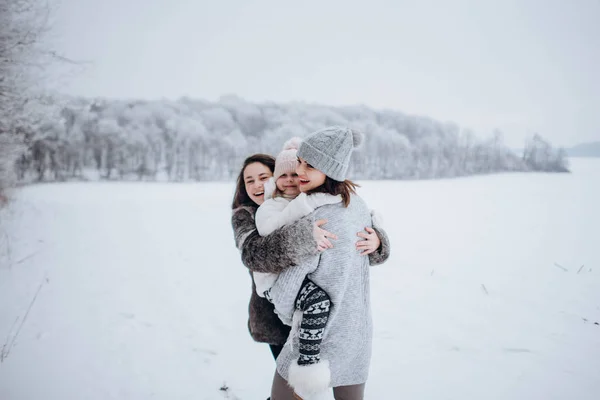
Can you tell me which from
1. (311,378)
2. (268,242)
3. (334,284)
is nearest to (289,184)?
(268,242)

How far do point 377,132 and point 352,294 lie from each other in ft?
73.3

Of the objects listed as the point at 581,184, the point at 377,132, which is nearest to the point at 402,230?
the point at 581,184

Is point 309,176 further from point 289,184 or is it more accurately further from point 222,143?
point 222,143

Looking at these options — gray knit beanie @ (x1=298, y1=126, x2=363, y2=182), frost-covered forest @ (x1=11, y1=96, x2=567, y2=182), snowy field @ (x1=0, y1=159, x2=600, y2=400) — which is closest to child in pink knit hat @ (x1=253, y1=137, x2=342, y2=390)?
gray knit beanie @ (x1=298, y1=126, x2=363, y2=182)

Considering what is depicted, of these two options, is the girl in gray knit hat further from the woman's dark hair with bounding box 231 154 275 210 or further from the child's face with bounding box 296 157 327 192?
the woman's dark hair with bounding box 231 154 275 210

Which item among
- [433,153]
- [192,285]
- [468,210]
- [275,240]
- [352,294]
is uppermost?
[433,153]

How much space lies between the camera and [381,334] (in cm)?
311

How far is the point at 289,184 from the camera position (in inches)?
52.4

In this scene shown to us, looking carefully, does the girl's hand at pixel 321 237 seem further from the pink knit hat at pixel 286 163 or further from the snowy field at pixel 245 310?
the snowy field at pixel 245 310

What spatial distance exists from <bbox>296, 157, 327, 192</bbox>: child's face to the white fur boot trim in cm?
62

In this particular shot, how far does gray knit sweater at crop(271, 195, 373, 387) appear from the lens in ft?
3.59

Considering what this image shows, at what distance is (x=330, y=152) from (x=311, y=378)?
2.55ft

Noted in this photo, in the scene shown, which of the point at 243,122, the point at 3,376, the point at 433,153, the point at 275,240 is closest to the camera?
the point at 275,240

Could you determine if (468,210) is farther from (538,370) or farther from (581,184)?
(538,370)
